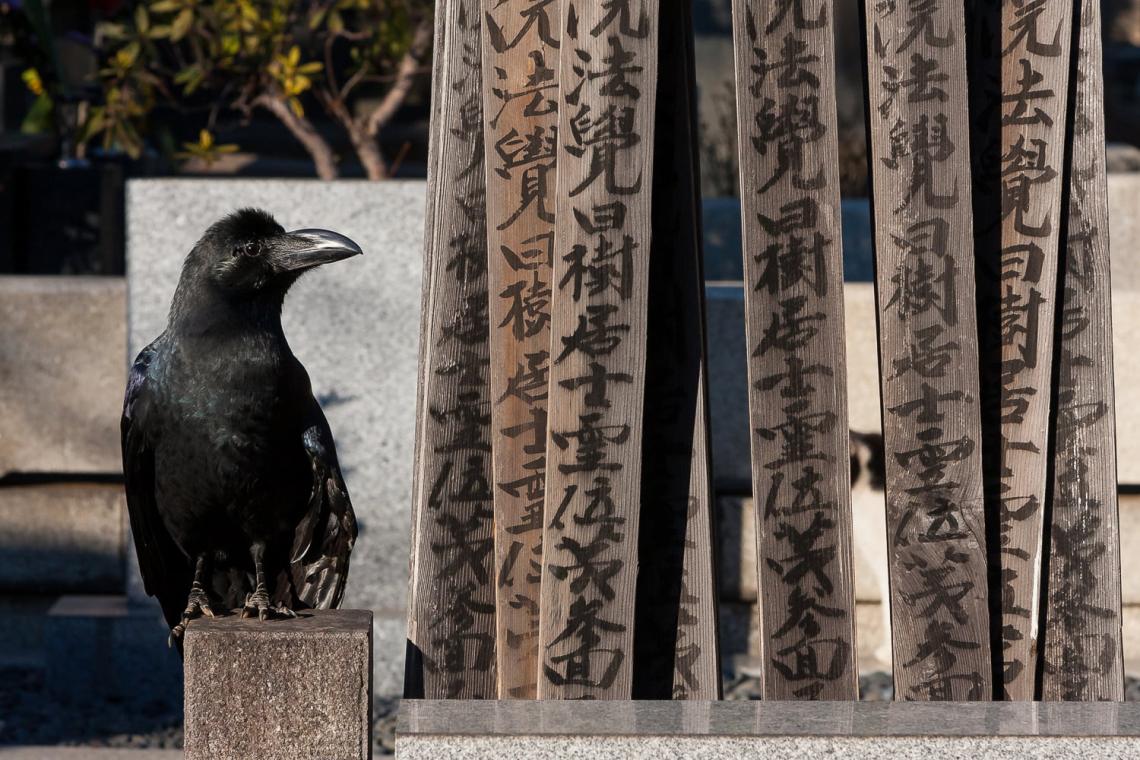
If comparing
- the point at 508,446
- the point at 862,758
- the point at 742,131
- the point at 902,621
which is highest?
the point at 742,131

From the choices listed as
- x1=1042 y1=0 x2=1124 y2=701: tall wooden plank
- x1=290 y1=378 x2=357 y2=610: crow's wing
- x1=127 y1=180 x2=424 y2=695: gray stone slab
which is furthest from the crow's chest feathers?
x1=127 y1=180 x2=424 y2=695: gray stone slab

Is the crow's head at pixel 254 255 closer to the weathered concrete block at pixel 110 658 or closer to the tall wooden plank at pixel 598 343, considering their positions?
the tall wooden plank at pixel 598 343

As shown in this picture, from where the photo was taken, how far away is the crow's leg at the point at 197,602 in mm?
3377

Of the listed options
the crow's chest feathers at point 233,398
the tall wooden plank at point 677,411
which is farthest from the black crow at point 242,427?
the tall wooden plank at point 677,411

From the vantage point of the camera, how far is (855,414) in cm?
637

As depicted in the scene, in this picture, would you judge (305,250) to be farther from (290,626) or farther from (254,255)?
(290,626)

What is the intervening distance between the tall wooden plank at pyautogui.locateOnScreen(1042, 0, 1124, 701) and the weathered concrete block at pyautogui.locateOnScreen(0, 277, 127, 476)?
4627 mm

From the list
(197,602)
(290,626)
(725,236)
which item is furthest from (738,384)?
(290,626)

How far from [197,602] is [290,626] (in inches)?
27.8

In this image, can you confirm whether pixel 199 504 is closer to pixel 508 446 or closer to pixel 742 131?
pixel 508 446

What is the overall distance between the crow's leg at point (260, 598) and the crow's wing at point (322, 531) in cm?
9

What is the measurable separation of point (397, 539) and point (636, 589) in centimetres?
357

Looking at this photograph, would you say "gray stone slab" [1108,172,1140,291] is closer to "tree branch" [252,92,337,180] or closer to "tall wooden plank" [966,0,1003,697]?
"tree branch" [252,92,337,180]

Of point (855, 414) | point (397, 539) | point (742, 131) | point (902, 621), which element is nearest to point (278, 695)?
point (902, 621)
